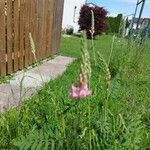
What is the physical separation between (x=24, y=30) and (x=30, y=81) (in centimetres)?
143

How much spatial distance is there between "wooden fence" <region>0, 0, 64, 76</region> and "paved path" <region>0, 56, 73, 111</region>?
282 mm

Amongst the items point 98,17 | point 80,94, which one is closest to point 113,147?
point 80,94

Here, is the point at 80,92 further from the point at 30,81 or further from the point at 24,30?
the point at 24,30

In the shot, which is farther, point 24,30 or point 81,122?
point 24,30

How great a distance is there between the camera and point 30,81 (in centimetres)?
700

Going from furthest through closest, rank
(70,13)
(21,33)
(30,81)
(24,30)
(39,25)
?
1. (70,13)
2. (39,25)
3. (24,30)
4. (21,33)
5. (30,81)

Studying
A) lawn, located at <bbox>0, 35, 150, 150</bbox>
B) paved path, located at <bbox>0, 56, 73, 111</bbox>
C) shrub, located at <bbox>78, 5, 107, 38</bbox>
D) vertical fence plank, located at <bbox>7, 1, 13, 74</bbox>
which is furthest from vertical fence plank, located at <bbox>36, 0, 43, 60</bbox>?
shrub, located at <bbox>78, 5, 107, 38</bbox>

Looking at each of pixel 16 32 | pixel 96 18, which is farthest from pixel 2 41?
pixel 96 18

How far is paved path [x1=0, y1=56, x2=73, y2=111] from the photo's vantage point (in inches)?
215

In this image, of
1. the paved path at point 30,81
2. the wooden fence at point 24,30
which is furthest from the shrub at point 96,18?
the paved path at point 30,81

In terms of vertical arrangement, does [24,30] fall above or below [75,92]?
below

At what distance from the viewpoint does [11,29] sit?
7.18 meters

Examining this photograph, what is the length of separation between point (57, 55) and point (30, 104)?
6395mm

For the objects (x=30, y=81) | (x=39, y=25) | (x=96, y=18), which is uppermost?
(x=39, y=25)
